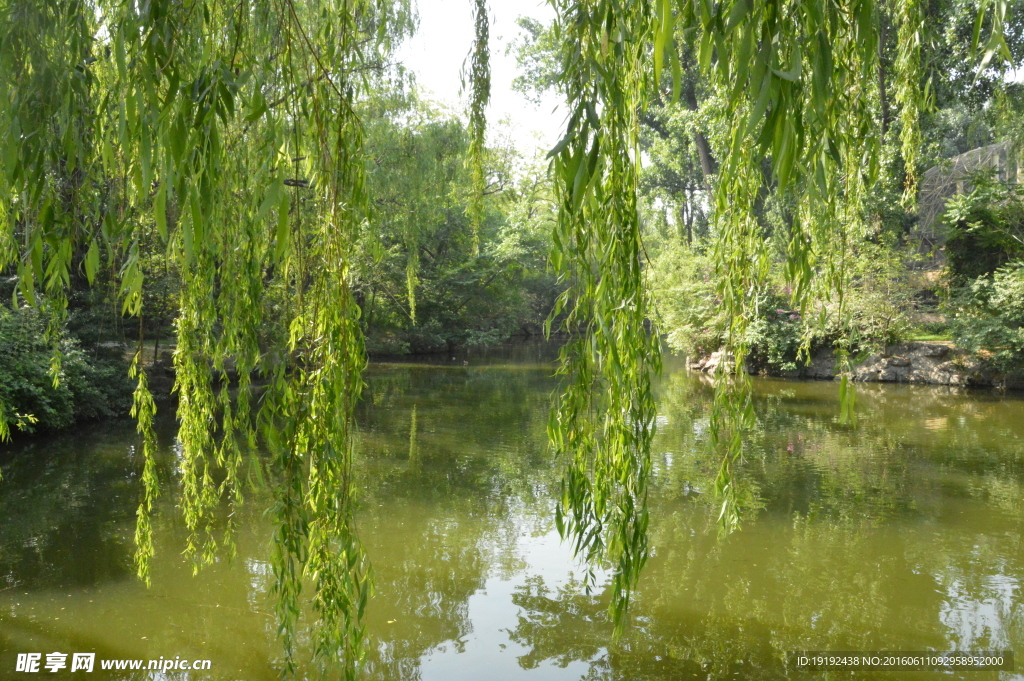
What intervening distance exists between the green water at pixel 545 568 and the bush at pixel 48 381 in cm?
40

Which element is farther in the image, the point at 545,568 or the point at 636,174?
the point at 545,568

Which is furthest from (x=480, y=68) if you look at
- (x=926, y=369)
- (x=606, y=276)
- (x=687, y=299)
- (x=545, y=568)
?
(x=687, y=299)

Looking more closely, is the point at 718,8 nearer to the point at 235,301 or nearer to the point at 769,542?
the point at 235,301

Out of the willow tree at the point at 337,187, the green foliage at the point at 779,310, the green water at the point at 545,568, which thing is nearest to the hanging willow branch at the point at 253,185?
the willow tree at the point at 337,187

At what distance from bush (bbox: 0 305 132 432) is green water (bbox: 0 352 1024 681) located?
40cm

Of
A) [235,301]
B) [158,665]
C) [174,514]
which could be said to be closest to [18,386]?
[174,514]

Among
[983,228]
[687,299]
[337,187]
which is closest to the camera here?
[337,187]

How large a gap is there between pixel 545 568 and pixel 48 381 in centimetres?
578

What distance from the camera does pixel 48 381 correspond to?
7551 mm

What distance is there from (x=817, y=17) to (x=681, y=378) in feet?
49.0

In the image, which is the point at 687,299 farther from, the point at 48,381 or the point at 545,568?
the point at 545,568

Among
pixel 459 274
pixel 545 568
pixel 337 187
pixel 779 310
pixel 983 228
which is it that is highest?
pixel 983 228

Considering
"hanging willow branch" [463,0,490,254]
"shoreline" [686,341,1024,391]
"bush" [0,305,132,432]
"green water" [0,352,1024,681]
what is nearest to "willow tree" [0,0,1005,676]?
"hanging willow branch" [463,0,490,254]

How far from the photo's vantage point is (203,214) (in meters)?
1.62
